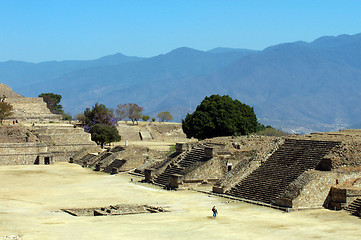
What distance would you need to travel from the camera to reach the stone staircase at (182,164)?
45.7m

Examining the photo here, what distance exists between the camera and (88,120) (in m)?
99.4

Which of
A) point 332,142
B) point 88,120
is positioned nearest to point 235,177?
point 332,142

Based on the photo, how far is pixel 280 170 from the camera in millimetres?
38500

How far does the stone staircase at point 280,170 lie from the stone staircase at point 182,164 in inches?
261

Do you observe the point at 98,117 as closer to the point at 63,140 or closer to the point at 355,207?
the point at 63,140

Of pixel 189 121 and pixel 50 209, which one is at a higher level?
pixel 189 121

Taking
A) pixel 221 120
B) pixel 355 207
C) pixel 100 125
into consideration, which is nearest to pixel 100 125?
pixel 100 125

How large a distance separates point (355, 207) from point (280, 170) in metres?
7.15

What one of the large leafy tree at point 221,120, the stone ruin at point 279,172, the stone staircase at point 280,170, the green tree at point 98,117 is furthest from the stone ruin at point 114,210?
the green tree at point 98,117

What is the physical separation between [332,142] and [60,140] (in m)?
43.4

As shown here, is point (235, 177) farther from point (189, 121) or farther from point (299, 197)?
point (189, 121)

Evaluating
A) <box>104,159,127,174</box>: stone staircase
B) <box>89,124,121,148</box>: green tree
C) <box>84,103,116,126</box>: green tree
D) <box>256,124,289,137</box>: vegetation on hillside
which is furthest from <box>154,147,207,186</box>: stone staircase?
<box>84,103,116,126</box>: green tree

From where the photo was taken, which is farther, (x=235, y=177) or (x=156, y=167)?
(x=156, y=167)

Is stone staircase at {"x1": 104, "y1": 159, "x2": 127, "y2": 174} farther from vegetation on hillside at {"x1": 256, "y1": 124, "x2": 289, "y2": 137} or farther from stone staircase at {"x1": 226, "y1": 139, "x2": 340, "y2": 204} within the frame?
vegetation on hillside at {"x1": 256, "y1": 124, "x2": 289, "y2": 137}
